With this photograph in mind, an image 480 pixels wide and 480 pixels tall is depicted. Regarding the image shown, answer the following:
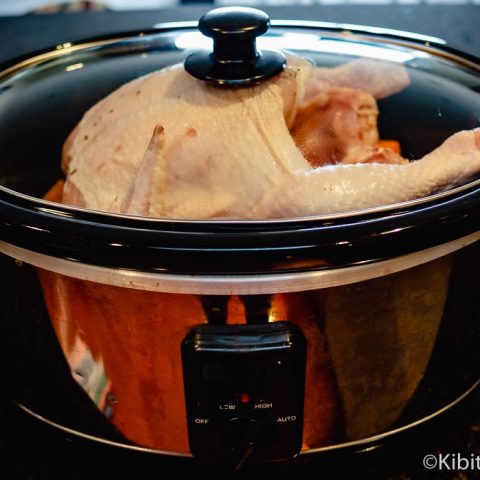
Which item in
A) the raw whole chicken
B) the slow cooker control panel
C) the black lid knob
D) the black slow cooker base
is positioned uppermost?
the black lid knob

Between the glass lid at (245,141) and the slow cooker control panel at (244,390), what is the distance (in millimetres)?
116

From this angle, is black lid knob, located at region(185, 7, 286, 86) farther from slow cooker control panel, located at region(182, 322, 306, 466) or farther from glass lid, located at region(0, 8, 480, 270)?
slow cooker control panel, located at region(182, 322, 306, 466)

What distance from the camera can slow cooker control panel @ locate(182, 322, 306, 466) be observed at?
2.38 feet

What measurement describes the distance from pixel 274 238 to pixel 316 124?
14.8 inches

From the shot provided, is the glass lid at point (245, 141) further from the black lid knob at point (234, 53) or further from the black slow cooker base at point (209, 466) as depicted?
the black slow cooker base at point (209, 466)

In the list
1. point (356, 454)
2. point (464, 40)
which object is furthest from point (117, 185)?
point (464, 40)

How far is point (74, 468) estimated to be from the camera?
0.99m

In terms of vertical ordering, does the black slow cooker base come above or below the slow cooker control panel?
below

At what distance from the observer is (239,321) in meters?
0.74

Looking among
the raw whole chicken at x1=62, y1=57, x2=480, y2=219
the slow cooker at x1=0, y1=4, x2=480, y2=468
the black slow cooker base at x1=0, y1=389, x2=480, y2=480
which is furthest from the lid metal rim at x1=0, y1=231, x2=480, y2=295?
the black slow cooker base at x1=0, y1=389, x2=480, y2=480

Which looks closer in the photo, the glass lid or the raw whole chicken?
the glass lid

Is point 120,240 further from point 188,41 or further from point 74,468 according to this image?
point 188,41

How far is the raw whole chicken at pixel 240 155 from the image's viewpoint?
0.86 meters

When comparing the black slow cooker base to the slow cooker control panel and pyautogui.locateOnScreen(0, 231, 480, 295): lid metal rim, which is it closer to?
the slow cooker control panel
